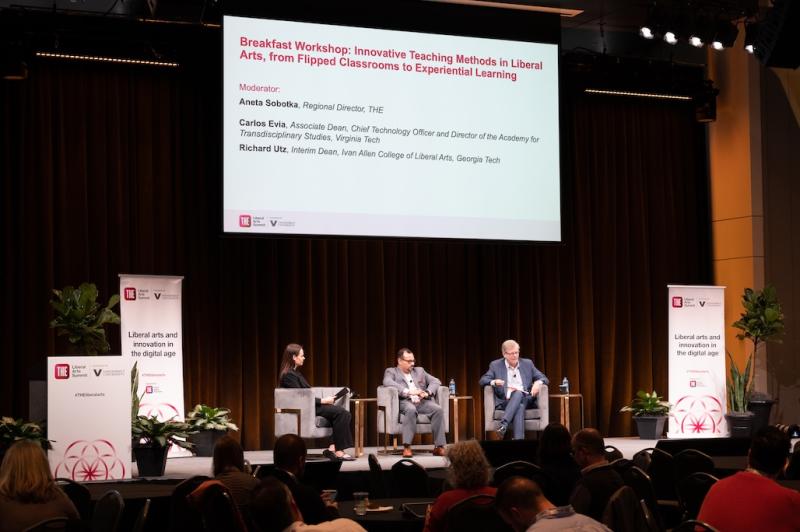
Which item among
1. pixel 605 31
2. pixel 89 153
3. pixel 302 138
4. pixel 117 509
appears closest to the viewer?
pixel 117 509

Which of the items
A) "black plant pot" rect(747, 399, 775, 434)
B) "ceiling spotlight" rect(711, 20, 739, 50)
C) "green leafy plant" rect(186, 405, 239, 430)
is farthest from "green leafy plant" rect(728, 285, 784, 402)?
"green leafy plant" rect(186, 405, 239, 430)

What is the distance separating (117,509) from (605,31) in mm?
8603

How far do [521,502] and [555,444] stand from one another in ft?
4.94

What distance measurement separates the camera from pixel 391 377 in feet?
28.6

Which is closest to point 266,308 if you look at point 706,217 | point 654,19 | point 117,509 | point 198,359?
point 198,359

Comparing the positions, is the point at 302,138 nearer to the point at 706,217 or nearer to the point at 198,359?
the point at 198,359

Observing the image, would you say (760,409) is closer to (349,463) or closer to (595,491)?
(349,463)

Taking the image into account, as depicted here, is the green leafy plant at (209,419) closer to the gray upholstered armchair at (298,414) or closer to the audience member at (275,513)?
the gray upholstered armchair at (298,414)

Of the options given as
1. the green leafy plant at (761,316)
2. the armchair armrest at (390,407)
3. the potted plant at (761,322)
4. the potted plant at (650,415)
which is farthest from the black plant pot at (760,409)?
the armchair armrest at (390,407)

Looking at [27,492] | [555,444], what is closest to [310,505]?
[27,492]

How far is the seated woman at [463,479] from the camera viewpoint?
3.56 m

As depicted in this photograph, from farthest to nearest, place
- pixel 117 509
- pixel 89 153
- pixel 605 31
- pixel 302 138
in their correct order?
pixel 605 31, pixel 89 153, pixel 302 138, pixel 117 509

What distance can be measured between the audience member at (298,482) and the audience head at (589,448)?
0.95m

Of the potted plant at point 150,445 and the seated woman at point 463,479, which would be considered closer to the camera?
the seated woman at point 463,479
